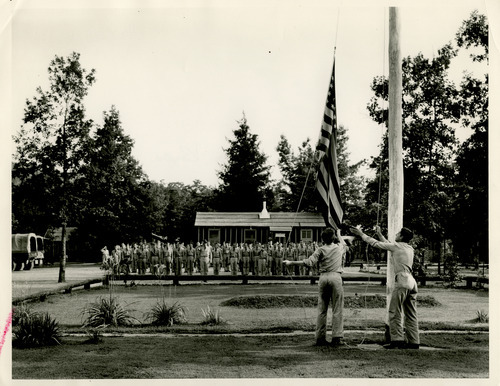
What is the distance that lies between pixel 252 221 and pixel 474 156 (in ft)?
56.6

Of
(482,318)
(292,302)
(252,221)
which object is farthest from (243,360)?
(252,221)

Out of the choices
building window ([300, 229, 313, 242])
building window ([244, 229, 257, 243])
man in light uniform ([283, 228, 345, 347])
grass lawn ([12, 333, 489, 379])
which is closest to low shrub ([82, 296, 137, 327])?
grass lawn ([12, 333, 489, 379])

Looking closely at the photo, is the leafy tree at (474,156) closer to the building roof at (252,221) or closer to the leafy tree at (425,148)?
the leafy tree at (425,148)

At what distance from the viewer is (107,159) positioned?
16.9m

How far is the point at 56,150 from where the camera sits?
15.1 m

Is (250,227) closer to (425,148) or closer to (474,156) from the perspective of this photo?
(425,148)

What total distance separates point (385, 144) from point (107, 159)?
995cm

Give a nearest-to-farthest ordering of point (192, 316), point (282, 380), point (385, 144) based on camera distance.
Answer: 1. point (282, 380)
2. point (192, 316)
3. point (385, 144)

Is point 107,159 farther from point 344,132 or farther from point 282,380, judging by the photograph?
point 344,132

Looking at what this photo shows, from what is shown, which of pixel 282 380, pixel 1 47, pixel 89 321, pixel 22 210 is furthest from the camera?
pixel 22 210

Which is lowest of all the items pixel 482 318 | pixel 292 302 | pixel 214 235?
pixel 292 302

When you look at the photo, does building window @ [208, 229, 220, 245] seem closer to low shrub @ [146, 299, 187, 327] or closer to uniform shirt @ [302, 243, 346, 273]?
low shrub @ [146, 299, 187, 327]

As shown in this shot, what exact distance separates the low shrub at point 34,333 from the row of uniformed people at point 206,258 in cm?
1210

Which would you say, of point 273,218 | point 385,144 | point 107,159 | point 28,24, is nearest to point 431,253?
point 273,218
